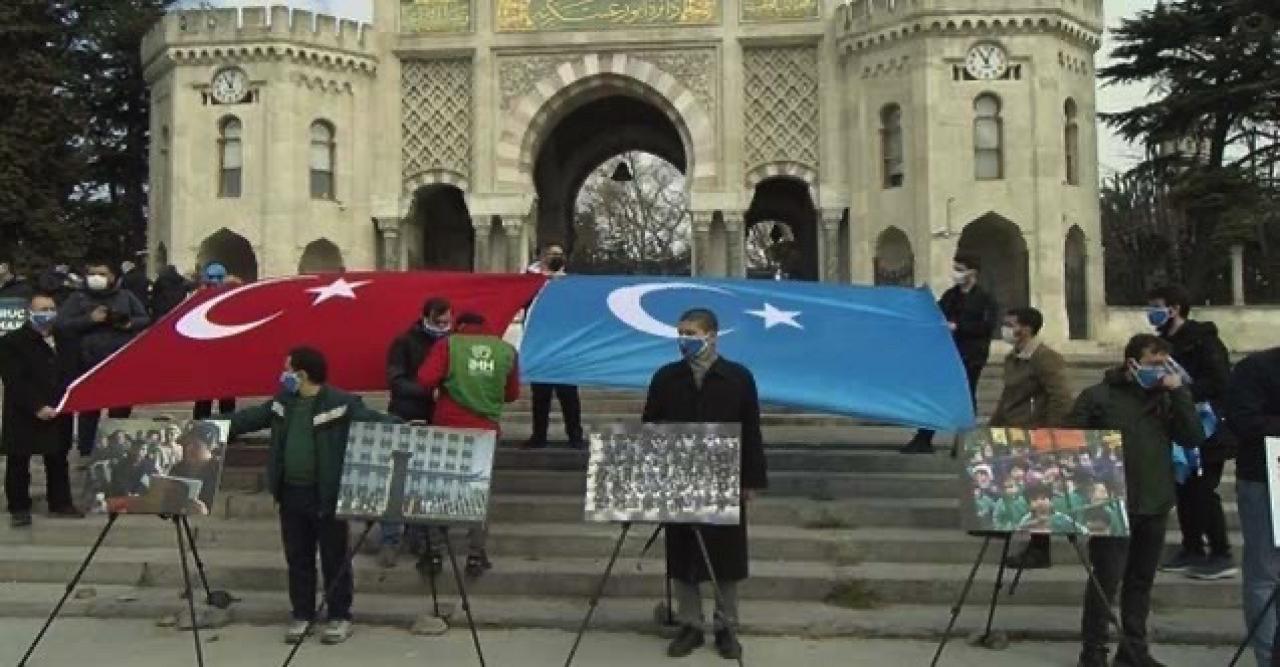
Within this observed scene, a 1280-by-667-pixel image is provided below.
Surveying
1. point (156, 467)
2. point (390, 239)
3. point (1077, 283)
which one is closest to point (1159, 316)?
point (156, 467)

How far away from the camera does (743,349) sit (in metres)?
9.46

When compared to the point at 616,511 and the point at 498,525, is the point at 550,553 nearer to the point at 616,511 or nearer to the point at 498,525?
the point at 498,525

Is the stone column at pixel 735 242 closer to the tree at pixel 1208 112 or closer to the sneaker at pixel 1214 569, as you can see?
the tree at pixel 1208 112

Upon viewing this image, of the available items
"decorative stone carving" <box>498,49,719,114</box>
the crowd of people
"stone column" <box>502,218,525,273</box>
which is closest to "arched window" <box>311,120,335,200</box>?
"stone column" <box>502,218,525,273</box>

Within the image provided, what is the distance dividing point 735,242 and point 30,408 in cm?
1909

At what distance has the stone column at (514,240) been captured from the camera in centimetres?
2717

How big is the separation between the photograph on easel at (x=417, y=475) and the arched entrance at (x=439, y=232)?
861 inches

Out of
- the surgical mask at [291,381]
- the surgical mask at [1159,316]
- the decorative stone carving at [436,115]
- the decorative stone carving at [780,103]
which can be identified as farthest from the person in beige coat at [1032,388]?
the decorative stone carving at [436,115]

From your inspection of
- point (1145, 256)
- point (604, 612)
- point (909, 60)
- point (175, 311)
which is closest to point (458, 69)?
point (909, 60)

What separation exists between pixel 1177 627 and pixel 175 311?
337 inches

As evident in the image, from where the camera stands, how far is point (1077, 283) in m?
26.2

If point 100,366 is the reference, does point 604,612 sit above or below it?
below

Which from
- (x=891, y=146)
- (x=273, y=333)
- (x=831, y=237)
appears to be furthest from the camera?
(x=831, y=237)

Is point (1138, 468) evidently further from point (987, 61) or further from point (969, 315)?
point (987, 61)
